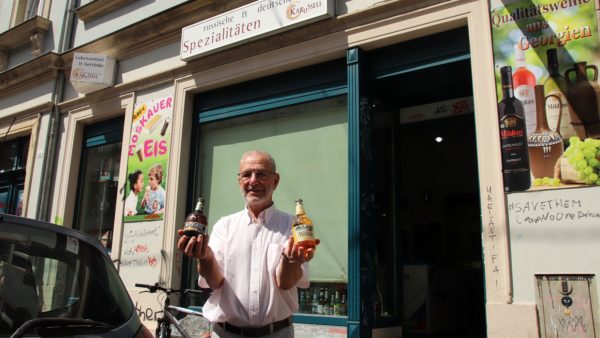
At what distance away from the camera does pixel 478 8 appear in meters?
5.28

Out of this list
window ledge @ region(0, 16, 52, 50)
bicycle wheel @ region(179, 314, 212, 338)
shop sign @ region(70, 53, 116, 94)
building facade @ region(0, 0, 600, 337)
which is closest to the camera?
building facade @ region(0, 0, 600, 337)

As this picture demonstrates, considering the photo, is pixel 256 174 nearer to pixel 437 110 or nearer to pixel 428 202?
pixel 437 110

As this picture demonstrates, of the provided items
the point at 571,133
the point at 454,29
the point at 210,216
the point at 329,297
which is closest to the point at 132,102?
the point at 210,216

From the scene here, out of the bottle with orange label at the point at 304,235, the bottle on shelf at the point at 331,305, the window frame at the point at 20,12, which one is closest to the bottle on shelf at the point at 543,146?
the bottle on shelf at the point at 331,305

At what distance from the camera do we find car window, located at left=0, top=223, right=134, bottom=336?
2354mm

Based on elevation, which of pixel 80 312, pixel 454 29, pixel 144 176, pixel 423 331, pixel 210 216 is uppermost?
pixel 454 29

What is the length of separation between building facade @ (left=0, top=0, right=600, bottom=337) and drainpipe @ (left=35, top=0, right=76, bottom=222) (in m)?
0.04

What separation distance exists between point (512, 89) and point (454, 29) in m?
1.09

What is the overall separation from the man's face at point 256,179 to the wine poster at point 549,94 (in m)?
2.75

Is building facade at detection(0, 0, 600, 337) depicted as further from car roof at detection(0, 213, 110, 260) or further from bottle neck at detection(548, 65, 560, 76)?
car roof at detection(0, 213, 110, 260)

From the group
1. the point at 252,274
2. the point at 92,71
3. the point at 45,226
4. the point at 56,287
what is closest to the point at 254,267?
the point at 252,274

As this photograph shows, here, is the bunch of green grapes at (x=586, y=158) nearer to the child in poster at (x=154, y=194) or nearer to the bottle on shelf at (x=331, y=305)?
the bottle on shelf at (x=331, y=305)

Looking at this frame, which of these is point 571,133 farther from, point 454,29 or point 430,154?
point 430,154

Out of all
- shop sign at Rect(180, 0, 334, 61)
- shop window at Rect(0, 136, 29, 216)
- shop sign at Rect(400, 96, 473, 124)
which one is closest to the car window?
shop sign at Rect(180, 0, 334, 61)
